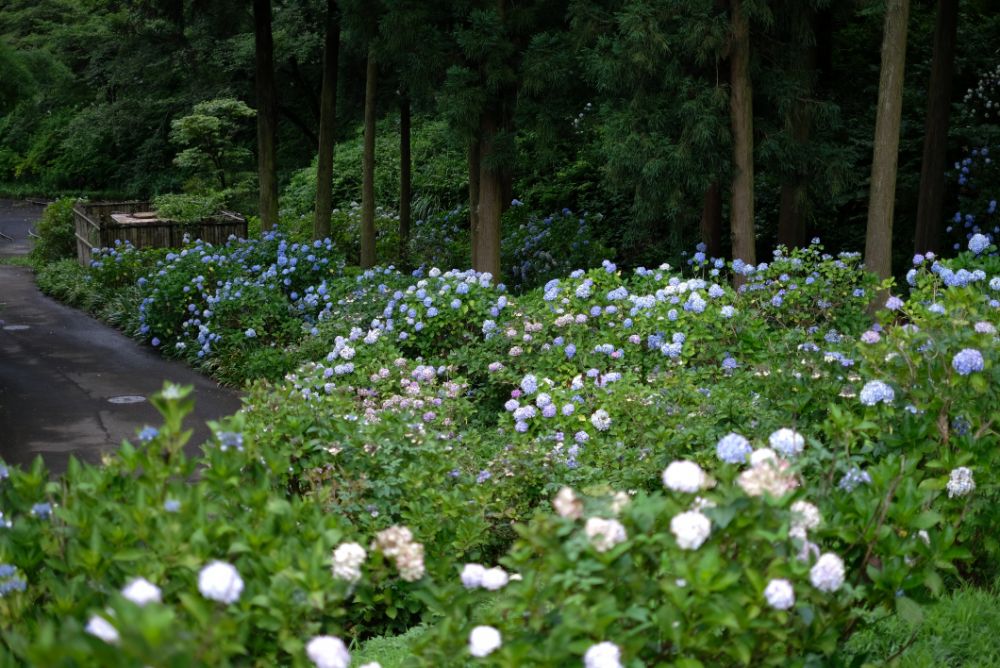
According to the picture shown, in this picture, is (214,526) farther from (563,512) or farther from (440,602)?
(563,512)

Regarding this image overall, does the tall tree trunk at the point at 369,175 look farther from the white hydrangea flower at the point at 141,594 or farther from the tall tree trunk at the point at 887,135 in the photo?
the white hydrangea flower at the point at 141,594

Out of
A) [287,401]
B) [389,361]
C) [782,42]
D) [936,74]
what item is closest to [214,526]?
[287,401]

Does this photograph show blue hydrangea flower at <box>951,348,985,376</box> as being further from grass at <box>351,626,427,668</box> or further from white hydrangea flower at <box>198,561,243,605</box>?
white hydrangea flower at <box>198,561,243,605</box>

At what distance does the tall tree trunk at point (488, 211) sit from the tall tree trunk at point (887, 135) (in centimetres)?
413

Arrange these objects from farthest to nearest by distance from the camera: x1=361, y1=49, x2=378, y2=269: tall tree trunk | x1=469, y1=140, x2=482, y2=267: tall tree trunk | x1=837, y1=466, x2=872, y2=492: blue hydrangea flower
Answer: x1=361, y1=49, x2=378, y2=269: tall tree trunk < x1=469, y1=140, x2=482, y2=267: tall tree trunk < x1=837, y1=466, x2=872, y2=492: blue hydrangea flower

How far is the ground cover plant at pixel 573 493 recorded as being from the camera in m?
2.73

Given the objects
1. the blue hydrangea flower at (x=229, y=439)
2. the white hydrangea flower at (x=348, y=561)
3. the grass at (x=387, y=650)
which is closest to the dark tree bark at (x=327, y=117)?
the grass at (x=387, y=650)

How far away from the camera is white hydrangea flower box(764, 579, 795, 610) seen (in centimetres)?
264

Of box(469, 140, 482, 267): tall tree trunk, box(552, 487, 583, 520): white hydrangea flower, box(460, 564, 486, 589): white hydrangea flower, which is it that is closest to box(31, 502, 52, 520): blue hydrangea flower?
box(460, 564, 486, 589): white hydrangea flower

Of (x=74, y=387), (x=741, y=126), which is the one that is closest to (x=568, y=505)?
(x=741, y=126)

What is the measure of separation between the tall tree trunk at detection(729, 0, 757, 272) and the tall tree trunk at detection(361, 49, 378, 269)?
5023mm

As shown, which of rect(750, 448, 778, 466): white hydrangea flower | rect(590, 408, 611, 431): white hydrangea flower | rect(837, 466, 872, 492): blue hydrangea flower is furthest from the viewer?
rect(590, 408, 611, 431): white hydrangea flower

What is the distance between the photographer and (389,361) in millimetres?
8367

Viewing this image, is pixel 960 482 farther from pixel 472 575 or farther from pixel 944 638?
pixel 472 575
